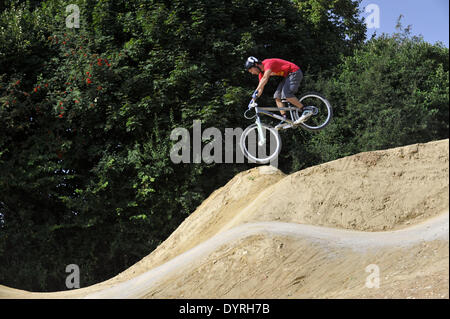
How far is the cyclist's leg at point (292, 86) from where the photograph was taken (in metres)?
12.3

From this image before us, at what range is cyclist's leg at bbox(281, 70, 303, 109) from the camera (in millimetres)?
12266

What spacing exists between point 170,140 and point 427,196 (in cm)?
821

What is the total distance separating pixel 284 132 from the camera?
1742 cm

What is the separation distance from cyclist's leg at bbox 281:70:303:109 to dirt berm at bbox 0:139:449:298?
6.68ft

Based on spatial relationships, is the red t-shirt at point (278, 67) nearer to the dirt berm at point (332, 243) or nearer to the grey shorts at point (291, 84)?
the grey shorts at point (291, 84)

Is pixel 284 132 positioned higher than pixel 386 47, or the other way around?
pixel 386 47

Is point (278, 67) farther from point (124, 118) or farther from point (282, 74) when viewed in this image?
point (124, 118)

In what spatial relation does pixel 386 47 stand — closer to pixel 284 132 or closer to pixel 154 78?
pixel 284 132

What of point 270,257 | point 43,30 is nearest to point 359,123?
point 270,257

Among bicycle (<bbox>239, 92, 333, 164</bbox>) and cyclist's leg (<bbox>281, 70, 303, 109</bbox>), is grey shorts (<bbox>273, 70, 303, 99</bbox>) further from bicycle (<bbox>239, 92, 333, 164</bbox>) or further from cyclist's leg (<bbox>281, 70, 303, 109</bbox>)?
bicycle (<bbox>239, 92, 333, 164</bbox>)

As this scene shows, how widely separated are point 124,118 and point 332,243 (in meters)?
8.67

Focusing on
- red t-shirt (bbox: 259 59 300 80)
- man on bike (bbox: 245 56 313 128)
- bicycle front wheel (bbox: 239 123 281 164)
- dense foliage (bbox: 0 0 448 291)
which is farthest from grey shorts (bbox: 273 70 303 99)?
dense foliage (bbox: 0 0 448 291)

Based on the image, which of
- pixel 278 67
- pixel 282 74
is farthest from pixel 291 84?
pixel 278 67

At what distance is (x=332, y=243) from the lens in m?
9.59
